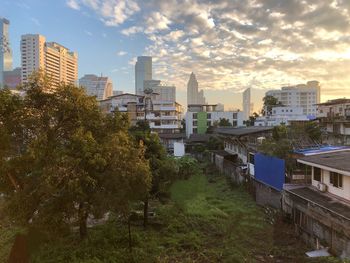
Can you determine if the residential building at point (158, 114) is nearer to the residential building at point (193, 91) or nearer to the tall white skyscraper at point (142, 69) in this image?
the residential building at point (193, 91)

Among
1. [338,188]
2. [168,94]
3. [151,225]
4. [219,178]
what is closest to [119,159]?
[151,225]

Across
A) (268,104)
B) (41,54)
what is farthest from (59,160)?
(268,104)

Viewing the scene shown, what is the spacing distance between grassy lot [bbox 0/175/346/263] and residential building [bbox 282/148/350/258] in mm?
1139

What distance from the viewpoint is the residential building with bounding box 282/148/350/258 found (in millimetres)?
12875

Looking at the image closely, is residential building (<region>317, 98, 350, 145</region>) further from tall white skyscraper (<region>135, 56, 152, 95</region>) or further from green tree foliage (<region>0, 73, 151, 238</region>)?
tall white skyscraper (<region>135, 56, 152, 95</region>)

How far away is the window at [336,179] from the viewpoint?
1589 cm

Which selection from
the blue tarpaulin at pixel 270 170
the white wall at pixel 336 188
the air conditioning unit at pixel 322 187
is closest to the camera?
the white wall at pixel 336 188

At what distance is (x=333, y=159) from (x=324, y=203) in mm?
3777

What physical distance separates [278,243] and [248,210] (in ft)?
17.2

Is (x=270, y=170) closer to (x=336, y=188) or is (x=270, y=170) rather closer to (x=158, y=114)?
(x=336, y=188)

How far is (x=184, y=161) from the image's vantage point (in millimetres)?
36594

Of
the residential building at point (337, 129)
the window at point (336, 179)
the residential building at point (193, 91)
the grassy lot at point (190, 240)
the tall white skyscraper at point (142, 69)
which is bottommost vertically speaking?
the grassy lot at point (190, 240)

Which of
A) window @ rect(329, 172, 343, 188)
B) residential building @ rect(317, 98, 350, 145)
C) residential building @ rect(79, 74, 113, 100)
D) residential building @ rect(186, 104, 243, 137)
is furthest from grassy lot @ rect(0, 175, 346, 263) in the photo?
residential building @ rect(79, 74, 113, 100)

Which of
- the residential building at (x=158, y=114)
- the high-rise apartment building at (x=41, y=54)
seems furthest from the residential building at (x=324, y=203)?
the high-rise apartment building at (x=41, y=54)
